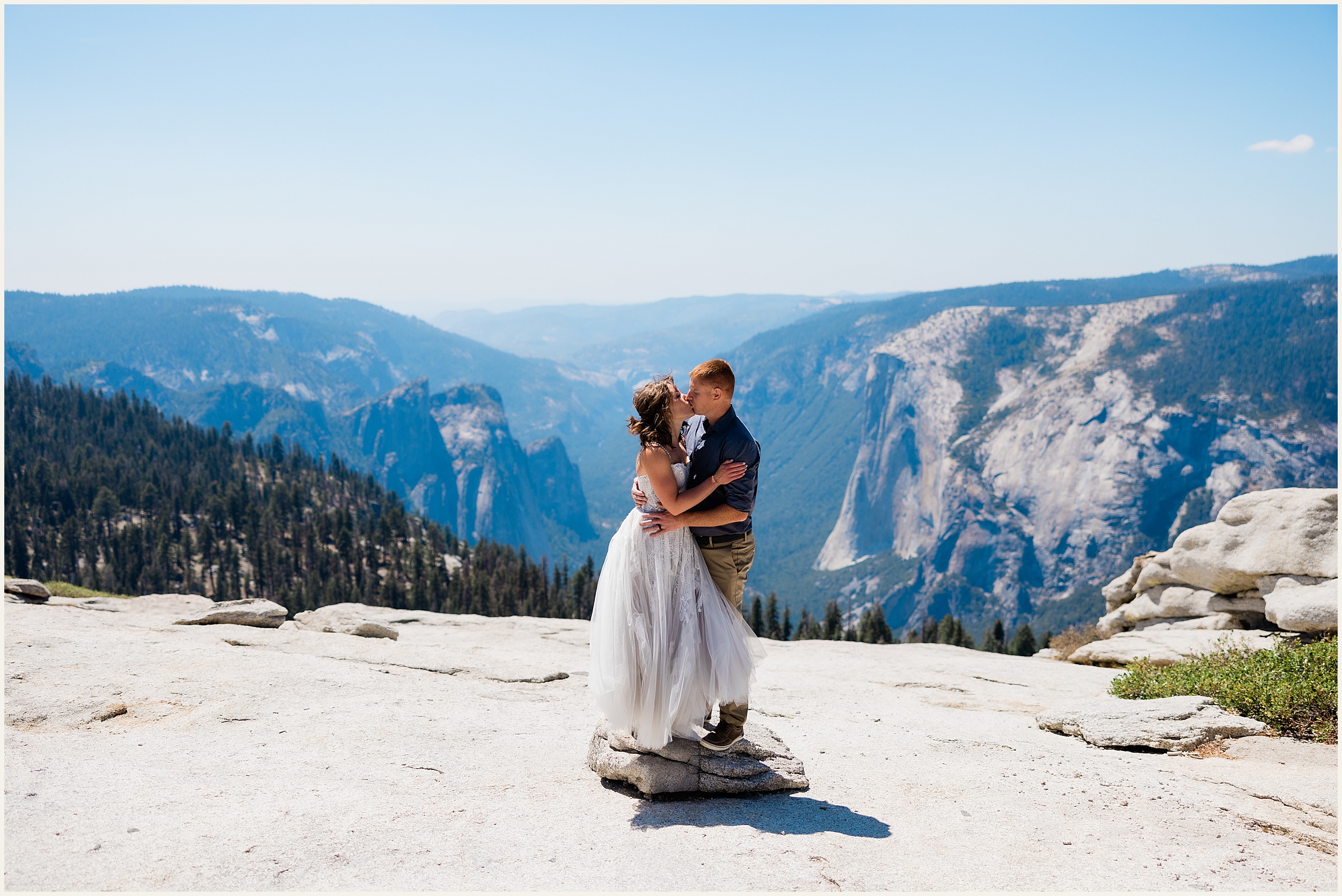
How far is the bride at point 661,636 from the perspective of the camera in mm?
7754

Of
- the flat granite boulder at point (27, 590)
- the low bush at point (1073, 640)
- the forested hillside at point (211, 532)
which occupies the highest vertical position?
the flat granite boulder at point (27, 590)

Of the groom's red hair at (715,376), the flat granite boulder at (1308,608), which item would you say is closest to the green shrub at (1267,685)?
the flat granite boulder at (1308,608)

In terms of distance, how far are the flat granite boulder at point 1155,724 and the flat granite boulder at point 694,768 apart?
19.1ft

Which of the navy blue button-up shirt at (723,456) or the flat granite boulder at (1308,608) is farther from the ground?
the navy blue button-up shirt at (723,456)

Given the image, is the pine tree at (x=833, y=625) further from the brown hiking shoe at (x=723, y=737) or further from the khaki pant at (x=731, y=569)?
the khaki pant at (x=731, y=569)

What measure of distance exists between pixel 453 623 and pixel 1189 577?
24244 millimetres

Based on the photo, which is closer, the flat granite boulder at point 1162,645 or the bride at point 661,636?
the bride at point 661,636

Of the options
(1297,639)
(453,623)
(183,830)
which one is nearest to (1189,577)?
(1297,639)

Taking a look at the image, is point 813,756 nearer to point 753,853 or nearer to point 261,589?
point 753,853

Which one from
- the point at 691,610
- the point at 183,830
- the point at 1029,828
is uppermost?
the point at 691,610

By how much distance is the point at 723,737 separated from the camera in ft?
27.1

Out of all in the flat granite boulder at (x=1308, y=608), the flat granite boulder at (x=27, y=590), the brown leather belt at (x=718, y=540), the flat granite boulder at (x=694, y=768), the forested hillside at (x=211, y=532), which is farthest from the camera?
the forested hillside at (x=211, y=532)

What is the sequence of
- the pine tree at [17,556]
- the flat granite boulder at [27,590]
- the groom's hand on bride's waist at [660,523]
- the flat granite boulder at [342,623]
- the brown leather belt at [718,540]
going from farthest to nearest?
1. the pine tree at [17,556]
2. the flat granite boulder at [27,590]
3. the flat granite boulder at [342,623]
4. the brown leather belt at [718,540]
5. the groom's hand on bride's waist at [660,523]

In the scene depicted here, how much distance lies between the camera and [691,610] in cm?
778
